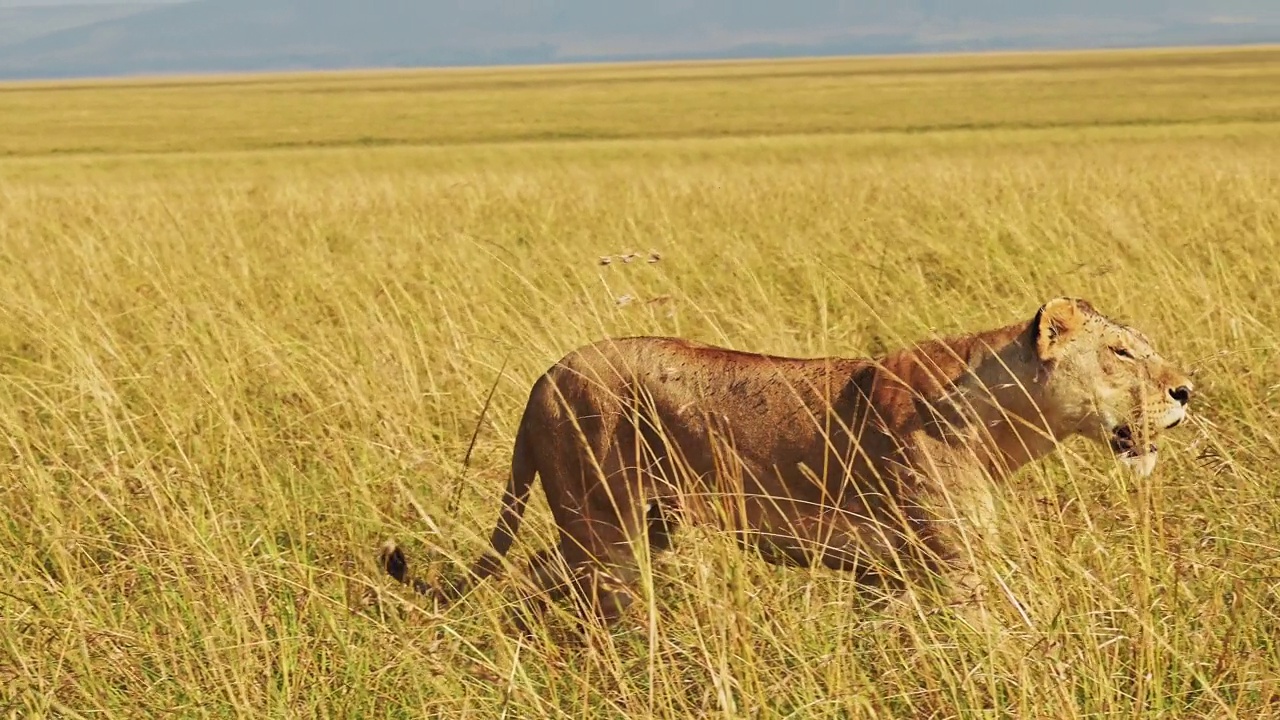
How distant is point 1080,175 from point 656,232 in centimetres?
464

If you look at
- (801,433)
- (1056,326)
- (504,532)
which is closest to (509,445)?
(504,532)

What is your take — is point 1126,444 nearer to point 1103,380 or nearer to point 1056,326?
point 1103,380

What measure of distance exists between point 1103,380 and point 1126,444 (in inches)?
6.8

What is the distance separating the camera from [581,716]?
2.78m

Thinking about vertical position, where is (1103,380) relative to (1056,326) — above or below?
below

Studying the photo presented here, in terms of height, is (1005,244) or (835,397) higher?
(835,397)

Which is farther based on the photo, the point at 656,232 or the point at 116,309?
the point at 656,232

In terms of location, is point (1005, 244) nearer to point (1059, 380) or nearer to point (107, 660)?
point (1059, 380)

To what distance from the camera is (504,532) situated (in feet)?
11.4

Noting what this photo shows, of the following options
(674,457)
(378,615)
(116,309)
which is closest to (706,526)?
(674,457)

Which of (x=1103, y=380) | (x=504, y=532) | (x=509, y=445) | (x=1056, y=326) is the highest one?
(x=1056, y=326)

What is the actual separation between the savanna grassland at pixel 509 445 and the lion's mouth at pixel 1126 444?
11cm

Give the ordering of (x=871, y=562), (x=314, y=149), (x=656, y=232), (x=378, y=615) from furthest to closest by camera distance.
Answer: (x=314, y=149) < (x=656, y=232) < (x=378, y=615) < (x=871, y=562)

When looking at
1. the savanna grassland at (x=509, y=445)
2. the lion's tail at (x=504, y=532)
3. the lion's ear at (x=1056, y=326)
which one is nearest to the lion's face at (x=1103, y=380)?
the lion's ear at (x=1056, y=326)
